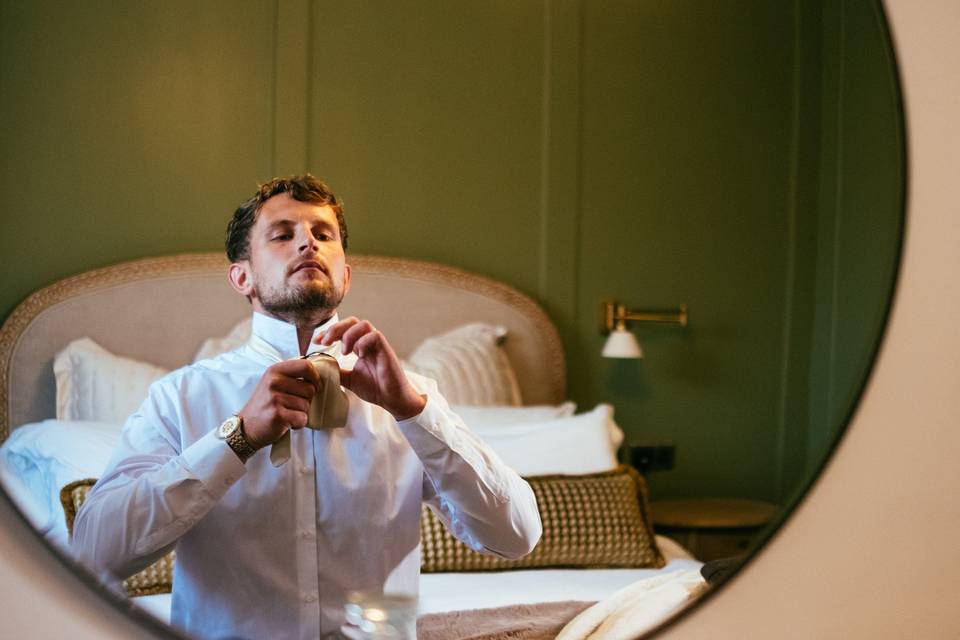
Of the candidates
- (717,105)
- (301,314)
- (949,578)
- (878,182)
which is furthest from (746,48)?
(949,578)

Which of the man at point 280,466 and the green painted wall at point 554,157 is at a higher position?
the green painted wall at point 554,157

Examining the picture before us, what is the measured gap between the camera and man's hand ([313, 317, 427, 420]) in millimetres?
946

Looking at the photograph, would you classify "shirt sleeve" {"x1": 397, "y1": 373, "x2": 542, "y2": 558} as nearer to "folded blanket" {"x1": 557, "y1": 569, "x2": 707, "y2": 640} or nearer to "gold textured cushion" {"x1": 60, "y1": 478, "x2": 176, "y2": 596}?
"folded blanket" {"x1": 557, "y1": 569, "x2": 707, "y2": 640}

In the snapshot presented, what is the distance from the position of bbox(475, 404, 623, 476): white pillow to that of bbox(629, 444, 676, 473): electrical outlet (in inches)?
1.1

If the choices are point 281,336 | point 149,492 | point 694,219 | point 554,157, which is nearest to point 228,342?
point 281,336

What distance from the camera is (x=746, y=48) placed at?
3.67 ft

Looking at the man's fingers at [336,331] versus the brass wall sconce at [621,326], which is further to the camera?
the brass wall sconce at [621,326]

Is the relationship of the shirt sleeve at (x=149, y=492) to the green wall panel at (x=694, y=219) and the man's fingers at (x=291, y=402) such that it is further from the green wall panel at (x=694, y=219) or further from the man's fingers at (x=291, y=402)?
the green wall panel at (x=694, y=219)

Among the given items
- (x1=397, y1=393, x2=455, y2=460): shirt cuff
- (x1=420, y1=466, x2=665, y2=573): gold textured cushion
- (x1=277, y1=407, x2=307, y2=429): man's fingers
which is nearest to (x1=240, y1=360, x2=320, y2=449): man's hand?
(x1=277, y1=407, x2=307, y2=429): man's fingers

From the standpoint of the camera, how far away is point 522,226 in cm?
106

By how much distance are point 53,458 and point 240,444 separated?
0.20 metres

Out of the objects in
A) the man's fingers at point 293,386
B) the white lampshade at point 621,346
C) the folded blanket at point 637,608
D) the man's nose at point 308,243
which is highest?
the man's nose at point 308,243

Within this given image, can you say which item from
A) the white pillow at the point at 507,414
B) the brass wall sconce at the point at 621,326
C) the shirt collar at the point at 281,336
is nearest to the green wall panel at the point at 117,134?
the shirt collar at the point at 281,336

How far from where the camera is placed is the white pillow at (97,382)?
3.03 feet
